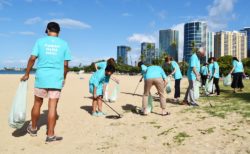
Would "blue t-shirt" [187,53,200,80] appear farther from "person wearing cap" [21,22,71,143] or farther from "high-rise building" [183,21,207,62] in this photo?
"high-rise building" [183,21,207,62]

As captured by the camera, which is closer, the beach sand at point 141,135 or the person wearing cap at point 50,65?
the beach sand at point 141,135

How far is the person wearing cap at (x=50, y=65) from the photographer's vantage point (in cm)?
611

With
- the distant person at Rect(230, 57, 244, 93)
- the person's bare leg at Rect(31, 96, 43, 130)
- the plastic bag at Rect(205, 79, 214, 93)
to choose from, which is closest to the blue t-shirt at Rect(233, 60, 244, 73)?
the distant person at Rect(230, 57, 244, 93)

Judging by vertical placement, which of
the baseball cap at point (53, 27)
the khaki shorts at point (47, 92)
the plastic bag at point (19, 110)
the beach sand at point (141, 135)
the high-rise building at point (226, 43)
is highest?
the high-rise building at point (226, 43)

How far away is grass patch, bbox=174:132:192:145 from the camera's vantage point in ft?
19.8

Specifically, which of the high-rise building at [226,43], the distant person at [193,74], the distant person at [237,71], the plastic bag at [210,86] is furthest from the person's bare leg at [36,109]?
Answer: the high-rise building at [226,43]

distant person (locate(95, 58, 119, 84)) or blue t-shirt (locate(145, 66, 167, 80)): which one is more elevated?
distant person (locate(95, 58, 119, 84))

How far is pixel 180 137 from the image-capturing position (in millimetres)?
6281

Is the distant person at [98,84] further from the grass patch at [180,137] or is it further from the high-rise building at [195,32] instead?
the high-rise building at [195,32]

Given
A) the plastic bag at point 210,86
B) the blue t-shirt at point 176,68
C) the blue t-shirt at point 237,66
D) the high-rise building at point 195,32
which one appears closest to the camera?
the blue t-shirt at point 176,68

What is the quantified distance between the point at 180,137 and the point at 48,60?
2879mm

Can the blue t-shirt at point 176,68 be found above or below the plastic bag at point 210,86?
above

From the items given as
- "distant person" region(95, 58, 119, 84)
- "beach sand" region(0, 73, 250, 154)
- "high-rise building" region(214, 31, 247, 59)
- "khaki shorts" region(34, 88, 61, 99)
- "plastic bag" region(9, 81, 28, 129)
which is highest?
"high-rise building" region(214, 31, 247, 59)

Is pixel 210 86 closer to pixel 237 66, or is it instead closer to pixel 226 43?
pixel 237 66
